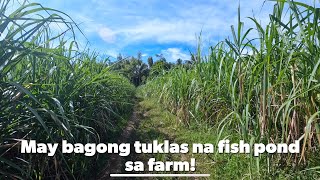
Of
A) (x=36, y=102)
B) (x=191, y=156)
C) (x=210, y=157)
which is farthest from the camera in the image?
(x=191, y=156)

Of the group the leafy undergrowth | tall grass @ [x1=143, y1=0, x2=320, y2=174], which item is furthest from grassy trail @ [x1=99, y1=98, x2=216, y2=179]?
tall grass @ [x1=143, y1=0, x2=320, y2=174]

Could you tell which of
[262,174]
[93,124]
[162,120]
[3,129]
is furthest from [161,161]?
[162,120]

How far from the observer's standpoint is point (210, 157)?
2857 millimetres

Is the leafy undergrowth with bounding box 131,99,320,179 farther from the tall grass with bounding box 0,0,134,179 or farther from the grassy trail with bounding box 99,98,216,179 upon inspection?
the tall grass with bounding box 0,0,134,179

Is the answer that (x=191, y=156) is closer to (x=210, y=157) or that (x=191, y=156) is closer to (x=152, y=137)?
(x=210, y=157)

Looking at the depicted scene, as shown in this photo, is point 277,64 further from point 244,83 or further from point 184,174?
point 184,174

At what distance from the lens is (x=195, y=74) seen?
4.26 metres

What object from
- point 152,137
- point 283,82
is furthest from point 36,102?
point 152,137

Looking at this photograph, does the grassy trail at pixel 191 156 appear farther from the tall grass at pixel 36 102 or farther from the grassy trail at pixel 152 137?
the tall grass at pixel 36 102

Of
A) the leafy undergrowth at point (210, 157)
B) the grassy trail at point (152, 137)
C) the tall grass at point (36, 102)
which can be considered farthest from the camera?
the grassy trail at point (152, 137)

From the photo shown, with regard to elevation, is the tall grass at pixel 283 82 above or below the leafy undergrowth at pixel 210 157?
above

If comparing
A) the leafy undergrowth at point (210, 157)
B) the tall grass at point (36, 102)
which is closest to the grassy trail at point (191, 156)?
the leafy undergrowth at point (210, 157)

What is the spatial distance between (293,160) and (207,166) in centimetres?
85

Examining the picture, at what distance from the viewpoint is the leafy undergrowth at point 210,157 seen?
7.00 feet
